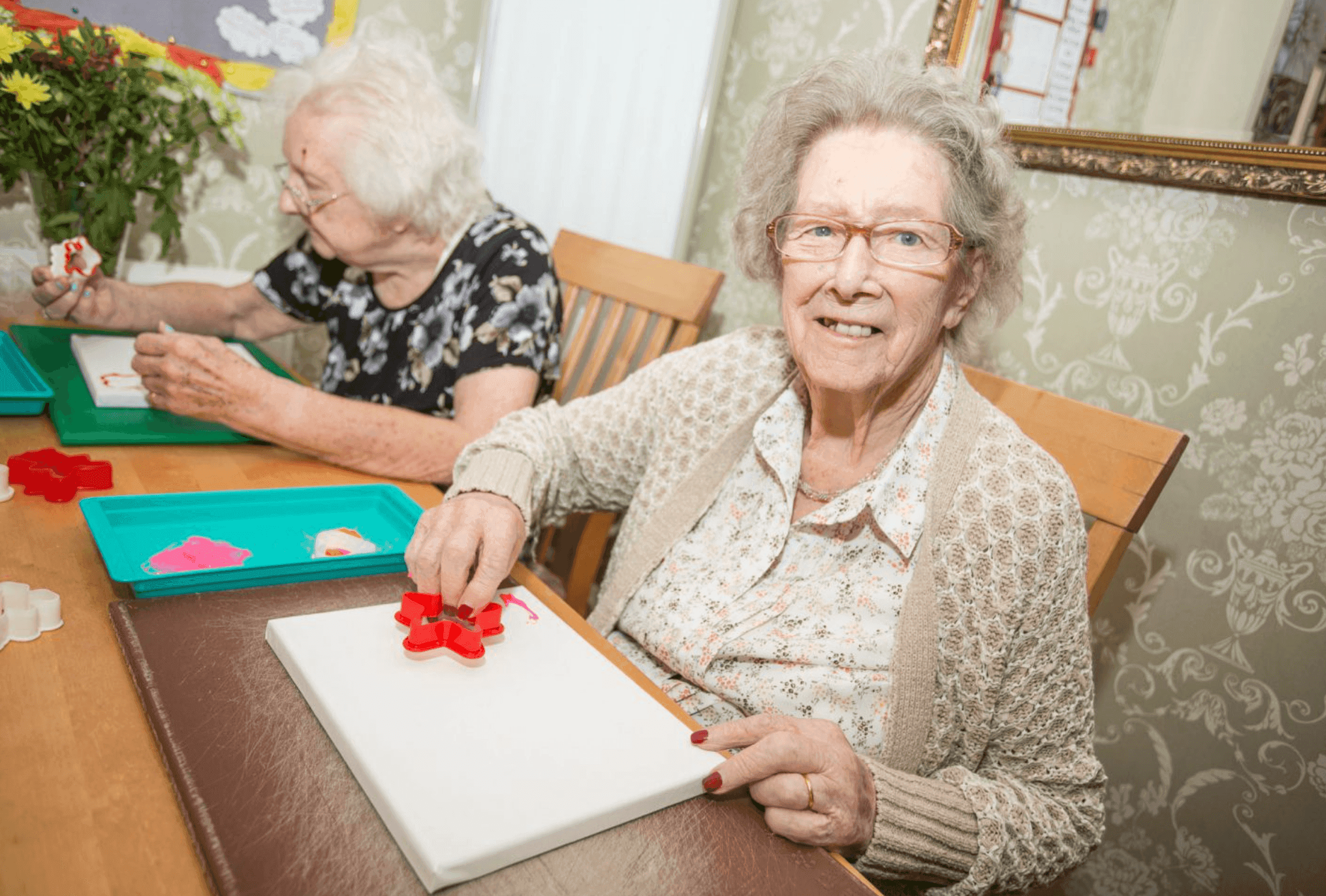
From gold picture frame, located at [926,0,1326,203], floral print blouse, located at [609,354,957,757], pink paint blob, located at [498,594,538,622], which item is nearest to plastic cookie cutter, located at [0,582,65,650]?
pink paint blob, located at [498,594,538,622]

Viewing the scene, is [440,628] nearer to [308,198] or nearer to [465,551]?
[465,551]

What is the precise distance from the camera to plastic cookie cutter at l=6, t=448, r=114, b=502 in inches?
36.2

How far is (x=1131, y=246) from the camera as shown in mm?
1386

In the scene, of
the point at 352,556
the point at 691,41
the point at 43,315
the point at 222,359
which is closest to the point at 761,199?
the point at 352,556

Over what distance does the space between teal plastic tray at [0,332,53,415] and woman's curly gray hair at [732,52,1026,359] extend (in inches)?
40.2

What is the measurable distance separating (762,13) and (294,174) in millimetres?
1287

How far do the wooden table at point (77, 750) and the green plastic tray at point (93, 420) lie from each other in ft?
0.67

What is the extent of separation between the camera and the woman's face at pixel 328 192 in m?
1.41

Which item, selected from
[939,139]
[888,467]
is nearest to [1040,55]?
[939,139]

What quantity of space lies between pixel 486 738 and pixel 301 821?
0.14 m

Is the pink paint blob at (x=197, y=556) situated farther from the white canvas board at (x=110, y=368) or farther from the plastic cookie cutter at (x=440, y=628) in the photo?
the white canvas board at (x=110, y=368)

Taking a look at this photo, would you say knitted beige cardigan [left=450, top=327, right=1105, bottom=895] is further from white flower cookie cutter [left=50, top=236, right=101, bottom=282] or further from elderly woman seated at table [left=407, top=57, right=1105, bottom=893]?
white flower cookie cutter [left=50, top=236, right=101, bottom=282]

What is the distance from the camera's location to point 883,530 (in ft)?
3.08

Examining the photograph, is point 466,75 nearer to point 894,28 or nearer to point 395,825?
point 894,28
